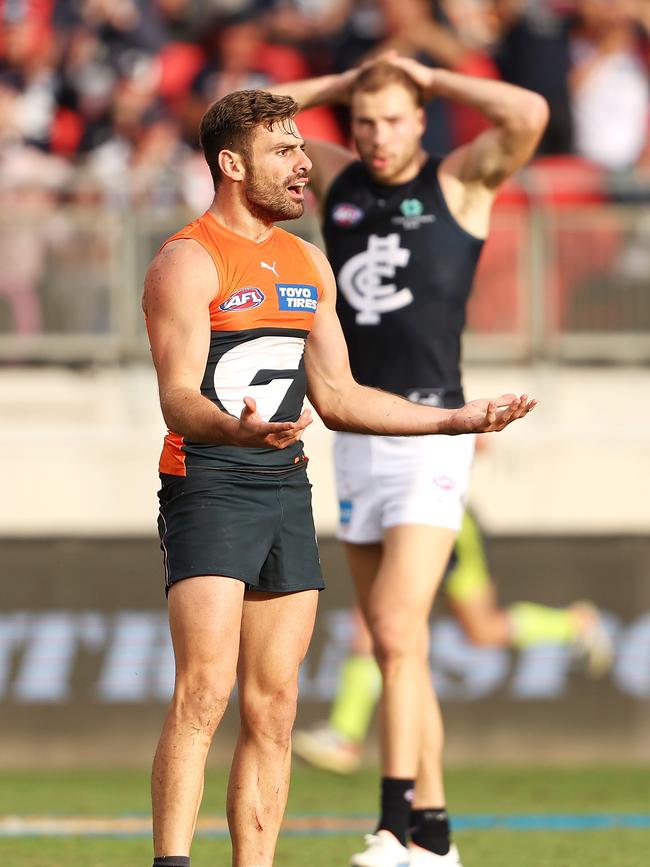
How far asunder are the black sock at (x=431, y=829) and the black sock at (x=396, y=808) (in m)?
0.21

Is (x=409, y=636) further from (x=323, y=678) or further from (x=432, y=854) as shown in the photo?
(x=323, y=678)

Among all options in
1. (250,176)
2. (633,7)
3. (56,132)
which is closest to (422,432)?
(250,176)

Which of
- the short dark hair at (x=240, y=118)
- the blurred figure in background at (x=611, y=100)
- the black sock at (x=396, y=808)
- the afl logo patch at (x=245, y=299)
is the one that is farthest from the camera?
the blurred figure in background at (x=611, y=100)

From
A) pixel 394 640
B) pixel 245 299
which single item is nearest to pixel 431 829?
pixel 394 640

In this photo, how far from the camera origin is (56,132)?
40.3 ft

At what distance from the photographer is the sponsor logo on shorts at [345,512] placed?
23.2 ft

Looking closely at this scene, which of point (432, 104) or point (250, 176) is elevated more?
point (432, 104)

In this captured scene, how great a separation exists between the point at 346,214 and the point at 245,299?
81.0 inches

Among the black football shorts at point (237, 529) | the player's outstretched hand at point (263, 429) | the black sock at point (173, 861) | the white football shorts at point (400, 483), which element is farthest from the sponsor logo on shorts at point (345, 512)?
the player's outstretched hand at point (263, 429)

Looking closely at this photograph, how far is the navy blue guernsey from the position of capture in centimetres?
697

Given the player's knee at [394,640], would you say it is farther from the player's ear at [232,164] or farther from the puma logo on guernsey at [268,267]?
the player's ear at [232,164]

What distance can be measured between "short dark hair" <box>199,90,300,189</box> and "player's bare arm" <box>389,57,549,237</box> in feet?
5.61

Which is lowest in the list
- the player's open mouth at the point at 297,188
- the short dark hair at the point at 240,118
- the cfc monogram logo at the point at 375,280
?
the player's open mouth at the point at 297,188

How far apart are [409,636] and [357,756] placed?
3.42 meters
